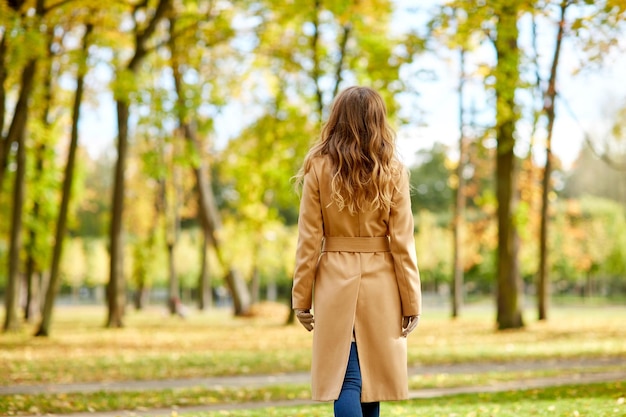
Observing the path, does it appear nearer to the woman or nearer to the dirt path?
the dirt path

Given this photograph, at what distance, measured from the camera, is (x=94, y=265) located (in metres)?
60.3

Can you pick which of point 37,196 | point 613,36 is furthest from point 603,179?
point 613,36

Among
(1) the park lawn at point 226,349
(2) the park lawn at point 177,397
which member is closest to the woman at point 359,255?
(2) the park lawn at point 177,397

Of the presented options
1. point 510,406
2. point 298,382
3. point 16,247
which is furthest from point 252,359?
point 16,247

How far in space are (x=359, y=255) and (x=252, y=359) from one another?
10.6 metres

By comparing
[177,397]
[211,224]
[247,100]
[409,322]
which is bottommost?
[177,397]

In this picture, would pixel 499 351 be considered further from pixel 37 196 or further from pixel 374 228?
pixel 37 196

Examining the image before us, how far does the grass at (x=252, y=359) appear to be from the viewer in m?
8.52

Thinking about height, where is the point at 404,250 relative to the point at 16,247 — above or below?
below

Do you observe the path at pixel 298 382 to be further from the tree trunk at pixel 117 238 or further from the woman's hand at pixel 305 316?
the tree trunk at pixel 117 238

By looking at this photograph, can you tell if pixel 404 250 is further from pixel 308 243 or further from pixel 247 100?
pixel 247 100

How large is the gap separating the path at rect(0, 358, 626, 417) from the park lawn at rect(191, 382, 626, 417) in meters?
0.63

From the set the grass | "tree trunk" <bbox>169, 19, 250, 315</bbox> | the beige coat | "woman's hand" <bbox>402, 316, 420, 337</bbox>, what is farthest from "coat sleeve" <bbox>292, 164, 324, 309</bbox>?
"tree trunk" <bbox>169, 19, 250, 315</bbox>

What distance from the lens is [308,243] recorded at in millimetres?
4348
